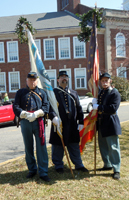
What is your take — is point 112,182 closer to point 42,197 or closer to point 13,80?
point 42,197

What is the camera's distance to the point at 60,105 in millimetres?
4570

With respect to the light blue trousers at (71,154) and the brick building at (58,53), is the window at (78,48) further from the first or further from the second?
the light blue trousers at (71,154)

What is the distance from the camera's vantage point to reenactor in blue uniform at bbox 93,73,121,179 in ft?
14.0

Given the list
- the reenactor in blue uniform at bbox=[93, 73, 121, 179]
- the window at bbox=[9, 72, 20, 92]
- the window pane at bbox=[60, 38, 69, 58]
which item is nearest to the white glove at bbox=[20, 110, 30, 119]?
the reenactor in blue uniform at bbox=[93, 73, 121, 179]

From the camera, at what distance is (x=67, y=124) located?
179 inches

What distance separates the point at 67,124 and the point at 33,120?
2.58 ft

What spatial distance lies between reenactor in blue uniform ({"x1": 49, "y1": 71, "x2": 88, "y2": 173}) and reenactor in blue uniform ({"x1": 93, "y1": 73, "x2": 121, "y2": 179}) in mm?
479

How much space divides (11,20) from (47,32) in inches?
242

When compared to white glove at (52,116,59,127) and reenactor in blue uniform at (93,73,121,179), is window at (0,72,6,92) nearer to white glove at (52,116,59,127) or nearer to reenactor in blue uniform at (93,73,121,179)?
white glove at (52,116,59,127)

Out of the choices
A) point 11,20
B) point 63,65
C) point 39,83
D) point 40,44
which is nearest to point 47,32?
point 40,44

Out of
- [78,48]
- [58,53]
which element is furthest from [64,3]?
[58,53]

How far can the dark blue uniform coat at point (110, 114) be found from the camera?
4.24 metres

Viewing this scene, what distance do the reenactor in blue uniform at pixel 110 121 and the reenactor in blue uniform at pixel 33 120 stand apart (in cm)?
107

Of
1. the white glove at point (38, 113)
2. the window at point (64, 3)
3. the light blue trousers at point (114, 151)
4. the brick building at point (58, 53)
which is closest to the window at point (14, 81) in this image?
the brick building at point (58, 53)
